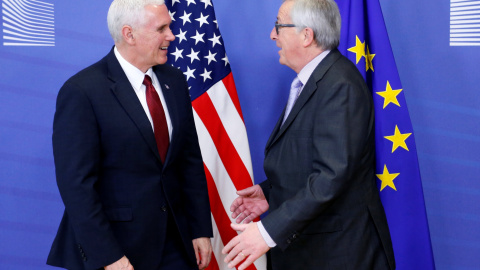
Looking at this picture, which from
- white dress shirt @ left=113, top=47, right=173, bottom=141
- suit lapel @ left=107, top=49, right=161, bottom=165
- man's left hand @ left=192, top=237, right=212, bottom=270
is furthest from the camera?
man's left hand @ left=192, top=237, right=212, bottom=270

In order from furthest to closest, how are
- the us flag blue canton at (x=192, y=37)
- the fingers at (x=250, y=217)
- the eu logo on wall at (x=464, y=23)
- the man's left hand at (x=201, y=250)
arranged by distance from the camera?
the eu logo on wall at (x=464, y=23)
the us flag blue canton at (x=192, y=37)
the fingers at (x=250, y=217)
the man's left hand at (x=201, y=250)

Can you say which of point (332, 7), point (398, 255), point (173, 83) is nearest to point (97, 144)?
point (173, 83)

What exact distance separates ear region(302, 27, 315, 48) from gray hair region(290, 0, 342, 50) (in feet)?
0.03

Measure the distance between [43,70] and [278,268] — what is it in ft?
5.91

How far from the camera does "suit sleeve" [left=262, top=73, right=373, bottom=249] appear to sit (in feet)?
5.55

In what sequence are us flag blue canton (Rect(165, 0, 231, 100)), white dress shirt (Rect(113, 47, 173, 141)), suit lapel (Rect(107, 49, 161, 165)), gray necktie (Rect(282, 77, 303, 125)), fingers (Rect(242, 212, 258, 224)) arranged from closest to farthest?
1. suit lapel (Rect(107, 49, 161, 165))
2. white dress shirt (Rect(113, 47, 173, 141))
3. gray necktie (Rect(282, 77, 303, 125))
4. fingers (Rect(242, 212, 258, 224))
5. us flag blue canton (Rect(165, 0, 231, 100))

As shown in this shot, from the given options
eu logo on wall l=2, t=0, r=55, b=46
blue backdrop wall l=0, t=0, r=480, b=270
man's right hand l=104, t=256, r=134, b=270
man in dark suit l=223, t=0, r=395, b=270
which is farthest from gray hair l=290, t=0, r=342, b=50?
eu logo on wall l=2, t=0, r=55, b=46

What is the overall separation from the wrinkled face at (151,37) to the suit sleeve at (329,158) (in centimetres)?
61

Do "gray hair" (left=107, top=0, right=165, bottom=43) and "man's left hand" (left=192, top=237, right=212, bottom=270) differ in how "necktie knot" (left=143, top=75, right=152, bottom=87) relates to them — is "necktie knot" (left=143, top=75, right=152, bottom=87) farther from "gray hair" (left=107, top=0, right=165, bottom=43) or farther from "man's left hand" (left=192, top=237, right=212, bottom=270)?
"man's left hand" (left=192, top=237, right=212, bottom=270)

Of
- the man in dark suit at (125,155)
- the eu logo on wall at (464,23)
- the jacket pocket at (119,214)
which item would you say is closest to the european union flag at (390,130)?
the eu logo on wall at (464,23)

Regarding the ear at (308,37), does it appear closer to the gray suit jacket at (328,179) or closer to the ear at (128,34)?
the gray suit jacket at (328,179)

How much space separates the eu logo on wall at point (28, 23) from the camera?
3.00 metres

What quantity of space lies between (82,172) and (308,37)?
2.91ft

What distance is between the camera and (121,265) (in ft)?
5.70
